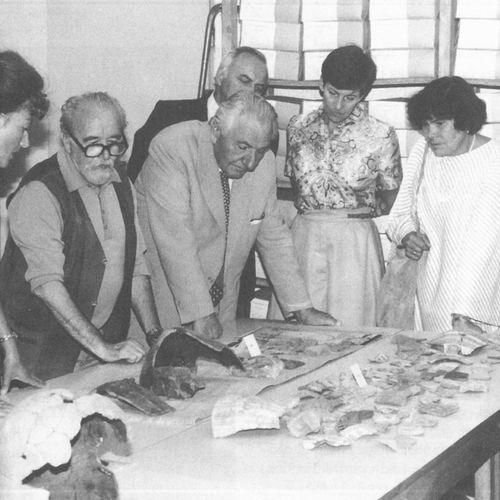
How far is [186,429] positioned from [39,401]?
482mm

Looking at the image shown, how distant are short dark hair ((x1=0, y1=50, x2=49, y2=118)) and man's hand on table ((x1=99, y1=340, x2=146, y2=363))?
0.76m

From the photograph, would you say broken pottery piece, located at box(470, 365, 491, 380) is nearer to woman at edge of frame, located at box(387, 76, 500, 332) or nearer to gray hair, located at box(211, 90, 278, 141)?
woman at edge of frame, located at box(387, 76, 500, 332)

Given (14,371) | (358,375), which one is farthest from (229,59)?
(14,371)

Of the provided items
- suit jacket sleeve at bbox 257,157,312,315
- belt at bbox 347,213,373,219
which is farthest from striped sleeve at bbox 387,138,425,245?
suit jacket sleeve at bbox 257,157,312,315

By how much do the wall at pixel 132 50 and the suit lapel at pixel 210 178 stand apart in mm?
2243

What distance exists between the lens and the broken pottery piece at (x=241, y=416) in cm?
221

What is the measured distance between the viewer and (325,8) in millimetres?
4656

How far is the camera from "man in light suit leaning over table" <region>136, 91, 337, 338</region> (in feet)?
10.4

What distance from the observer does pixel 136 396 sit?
7.99ft

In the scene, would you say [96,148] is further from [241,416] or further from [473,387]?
[473,387]

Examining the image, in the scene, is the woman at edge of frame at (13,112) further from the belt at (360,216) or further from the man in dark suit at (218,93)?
the belt at (360,216)

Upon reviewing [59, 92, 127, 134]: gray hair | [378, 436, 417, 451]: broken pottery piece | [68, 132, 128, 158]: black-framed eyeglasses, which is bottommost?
[378, 436, 417, 451]: broken pottery piece

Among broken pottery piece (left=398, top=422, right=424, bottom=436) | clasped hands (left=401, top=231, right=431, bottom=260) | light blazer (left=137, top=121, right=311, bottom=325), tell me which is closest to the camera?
broken pottery piece (left=398, top=422, right=424, bottom=436)

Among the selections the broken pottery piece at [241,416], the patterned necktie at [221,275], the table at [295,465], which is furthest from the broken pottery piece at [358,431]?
the patterned necktie at [221,275]
